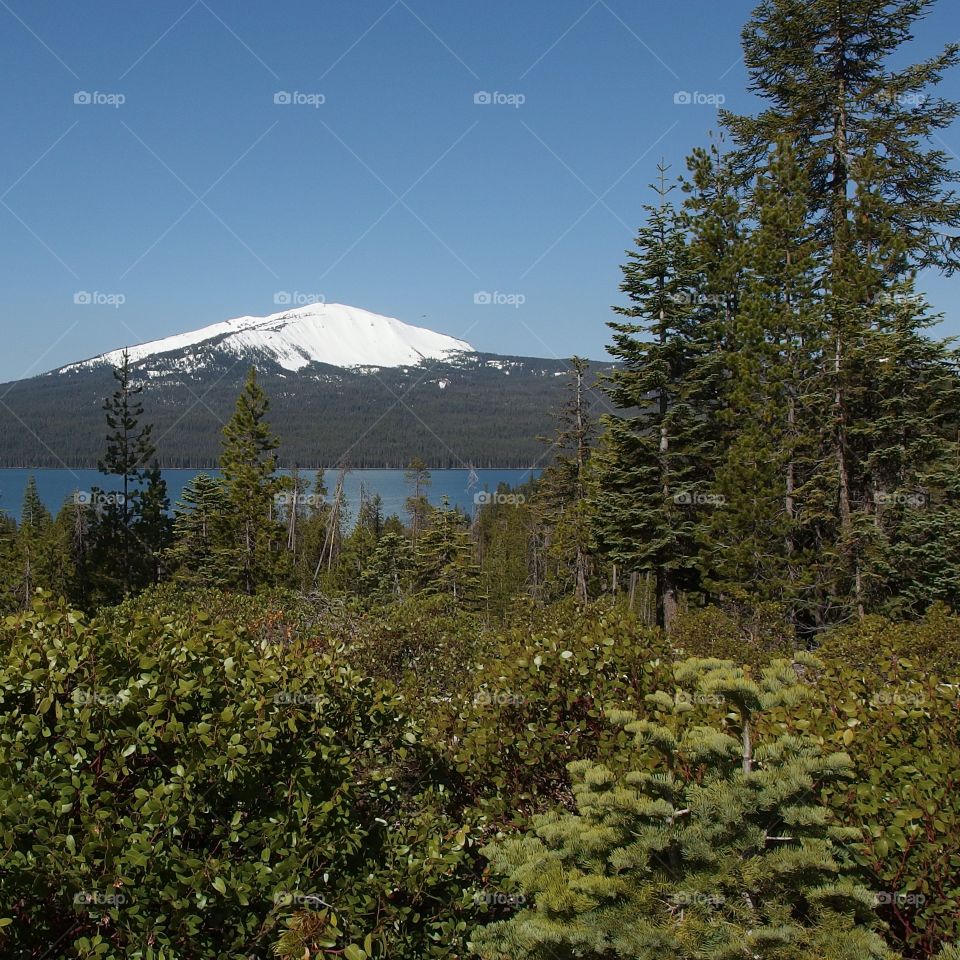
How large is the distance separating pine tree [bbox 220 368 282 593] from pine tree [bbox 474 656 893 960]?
109 ft

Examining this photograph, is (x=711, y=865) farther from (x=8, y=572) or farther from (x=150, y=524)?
(x=8, y=572)

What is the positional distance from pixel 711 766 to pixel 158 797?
2.71 metres

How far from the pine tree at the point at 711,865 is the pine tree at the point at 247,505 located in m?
33.1

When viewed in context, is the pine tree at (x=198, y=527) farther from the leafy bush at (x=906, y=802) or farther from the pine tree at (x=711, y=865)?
the pine tree at (x=711, y=865)

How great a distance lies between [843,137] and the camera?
22203 millimetres

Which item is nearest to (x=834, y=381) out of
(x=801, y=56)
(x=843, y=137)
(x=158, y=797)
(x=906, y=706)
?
(x=843, y=137)

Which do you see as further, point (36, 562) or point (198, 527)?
point (36, 562)

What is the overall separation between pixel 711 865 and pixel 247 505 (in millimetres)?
34045

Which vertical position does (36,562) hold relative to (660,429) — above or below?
below

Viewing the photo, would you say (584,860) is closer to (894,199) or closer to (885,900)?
(885,900)

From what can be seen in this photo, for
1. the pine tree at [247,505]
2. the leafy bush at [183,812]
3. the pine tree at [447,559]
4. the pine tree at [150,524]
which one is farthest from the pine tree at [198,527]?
the leafy bush at [183,812]

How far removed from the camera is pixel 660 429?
74.4ft

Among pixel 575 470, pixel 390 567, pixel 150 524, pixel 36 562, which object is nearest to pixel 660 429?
pixel 575 470

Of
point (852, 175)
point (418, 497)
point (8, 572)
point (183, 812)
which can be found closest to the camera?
point (183, 812)
